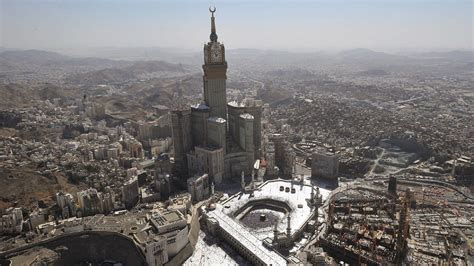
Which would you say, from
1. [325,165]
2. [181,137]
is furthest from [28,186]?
[325,165]

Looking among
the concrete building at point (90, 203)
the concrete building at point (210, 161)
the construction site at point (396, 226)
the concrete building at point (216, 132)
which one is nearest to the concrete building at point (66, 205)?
the concrete building at point (90, 203)

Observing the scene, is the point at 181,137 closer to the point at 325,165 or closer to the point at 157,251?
the point at 325,165

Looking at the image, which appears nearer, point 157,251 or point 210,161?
point 157,251

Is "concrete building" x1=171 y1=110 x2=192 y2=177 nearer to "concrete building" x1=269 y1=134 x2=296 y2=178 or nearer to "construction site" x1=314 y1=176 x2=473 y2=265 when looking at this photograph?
"concrete building" x1=269 y1=134 x2=296 y2=178

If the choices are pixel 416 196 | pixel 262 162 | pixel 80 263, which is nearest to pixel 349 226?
pixel 416 196

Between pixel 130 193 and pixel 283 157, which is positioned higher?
pixel 283 157

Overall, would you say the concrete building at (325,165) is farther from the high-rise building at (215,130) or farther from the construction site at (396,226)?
the high-rise building at (215,130)

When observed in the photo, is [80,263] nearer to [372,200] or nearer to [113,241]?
[113,241]
